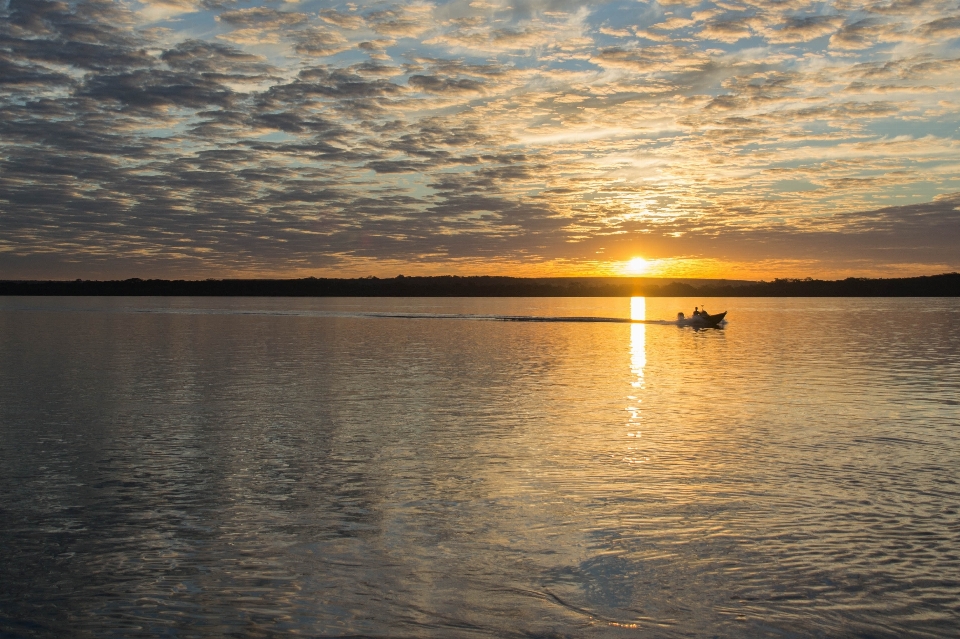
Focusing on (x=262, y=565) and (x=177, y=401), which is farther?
(x=177, y=401)

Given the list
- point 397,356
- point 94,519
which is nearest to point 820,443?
point 94,519

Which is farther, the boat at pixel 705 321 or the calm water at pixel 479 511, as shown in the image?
the boat at pixel 705 321

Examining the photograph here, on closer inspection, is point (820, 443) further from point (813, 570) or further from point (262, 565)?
point (262, 565)

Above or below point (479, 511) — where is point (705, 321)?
above

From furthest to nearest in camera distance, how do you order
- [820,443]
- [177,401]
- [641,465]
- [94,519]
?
1. [177,401]
2. [820,443]
3. [641,465]
4. [94,519]

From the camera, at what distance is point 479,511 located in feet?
41.5

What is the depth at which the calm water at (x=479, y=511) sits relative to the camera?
344 inches

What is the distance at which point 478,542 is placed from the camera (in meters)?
11.1

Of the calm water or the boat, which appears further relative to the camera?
the boat

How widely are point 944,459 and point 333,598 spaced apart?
1311 cm

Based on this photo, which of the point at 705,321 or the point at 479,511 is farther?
the point at 705,321

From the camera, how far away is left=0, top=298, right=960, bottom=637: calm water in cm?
875

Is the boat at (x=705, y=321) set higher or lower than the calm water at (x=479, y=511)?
higher

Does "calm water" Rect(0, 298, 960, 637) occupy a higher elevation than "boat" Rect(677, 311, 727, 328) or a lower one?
lower
